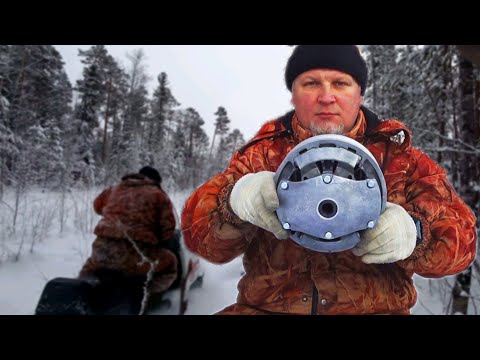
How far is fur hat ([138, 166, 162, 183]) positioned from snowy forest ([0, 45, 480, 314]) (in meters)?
0.03

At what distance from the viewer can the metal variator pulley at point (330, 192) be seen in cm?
85

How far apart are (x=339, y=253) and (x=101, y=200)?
1056 millimetres

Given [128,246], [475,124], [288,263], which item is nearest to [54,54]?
[128,246]

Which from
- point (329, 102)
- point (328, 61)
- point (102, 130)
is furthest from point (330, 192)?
point (102, 130)

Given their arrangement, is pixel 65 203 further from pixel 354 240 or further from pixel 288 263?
Result: pixel 354 240

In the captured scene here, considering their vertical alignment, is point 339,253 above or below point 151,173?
below

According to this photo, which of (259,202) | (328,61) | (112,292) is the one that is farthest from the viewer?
(112,292)

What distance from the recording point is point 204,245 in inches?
43.3

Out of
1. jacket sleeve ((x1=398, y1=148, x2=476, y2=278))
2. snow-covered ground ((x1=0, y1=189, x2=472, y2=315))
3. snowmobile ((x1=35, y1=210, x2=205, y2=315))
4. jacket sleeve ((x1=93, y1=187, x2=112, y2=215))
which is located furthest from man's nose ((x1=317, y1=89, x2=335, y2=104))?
jacket sleeve ((x1=93, y1=187, x2=112, y2=215))

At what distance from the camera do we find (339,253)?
1.01 meters

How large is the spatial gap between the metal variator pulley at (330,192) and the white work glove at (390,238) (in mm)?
51

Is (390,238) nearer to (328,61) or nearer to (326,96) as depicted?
(326,96)
